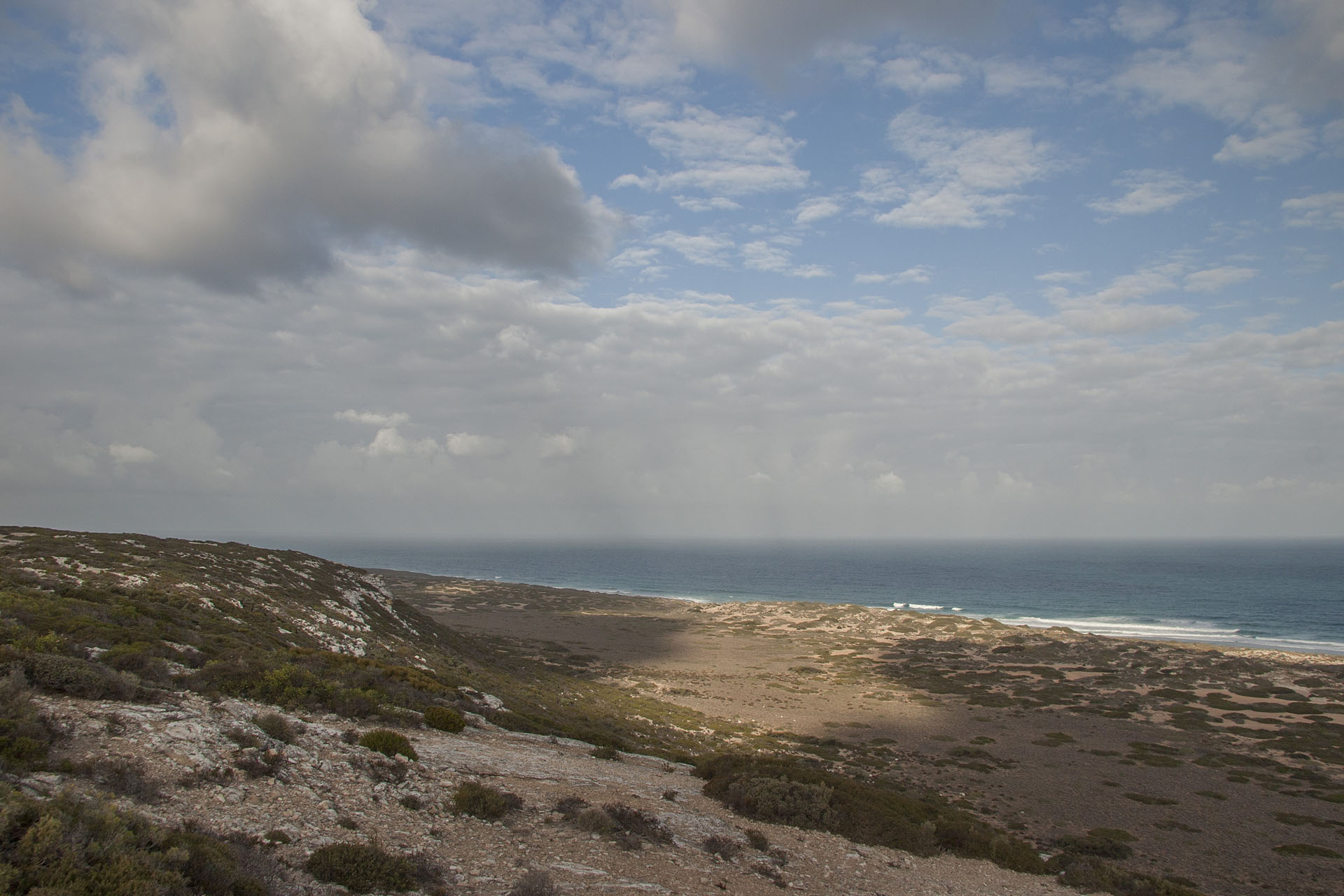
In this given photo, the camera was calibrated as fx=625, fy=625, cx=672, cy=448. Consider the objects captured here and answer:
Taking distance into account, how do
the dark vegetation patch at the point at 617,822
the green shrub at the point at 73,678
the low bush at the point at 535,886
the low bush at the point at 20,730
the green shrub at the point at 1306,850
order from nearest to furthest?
the low bush at the point at 20,730 → the low bush at the point at 535,886 → the green shrub at the point at 73,678 → the dark vegetation patch at the point at 617,822 → the green shrub at the point at 1306,850

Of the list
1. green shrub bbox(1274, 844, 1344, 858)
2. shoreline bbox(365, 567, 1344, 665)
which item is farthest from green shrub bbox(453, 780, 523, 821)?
shoreline bbox(365, 567, 1344, 665)

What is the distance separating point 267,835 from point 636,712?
3247 cm

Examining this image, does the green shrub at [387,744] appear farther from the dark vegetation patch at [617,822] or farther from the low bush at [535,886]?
the low bush at [535,886]

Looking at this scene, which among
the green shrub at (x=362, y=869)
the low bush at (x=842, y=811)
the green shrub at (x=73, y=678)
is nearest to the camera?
the green shrub at (x=362, y=869)

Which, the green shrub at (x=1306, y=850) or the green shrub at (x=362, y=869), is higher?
the green shrub at (x=362, y=869)

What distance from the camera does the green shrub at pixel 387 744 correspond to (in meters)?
15.7

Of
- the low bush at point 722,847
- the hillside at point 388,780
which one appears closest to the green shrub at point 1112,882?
the hillside at point 388,780

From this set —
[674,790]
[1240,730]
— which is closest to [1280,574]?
[1240,730]

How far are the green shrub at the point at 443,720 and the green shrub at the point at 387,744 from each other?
3.89 m

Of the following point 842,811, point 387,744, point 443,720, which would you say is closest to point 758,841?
point 842,811

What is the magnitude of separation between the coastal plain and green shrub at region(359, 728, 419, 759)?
25.3m

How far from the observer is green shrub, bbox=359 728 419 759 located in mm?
15672

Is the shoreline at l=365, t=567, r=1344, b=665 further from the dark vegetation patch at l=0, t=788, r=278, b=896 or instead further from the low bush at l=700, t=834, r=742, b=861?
the dark vegetation patch at l=0, t=788, r=278, b=896

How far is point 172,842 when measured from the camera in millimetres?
9117
